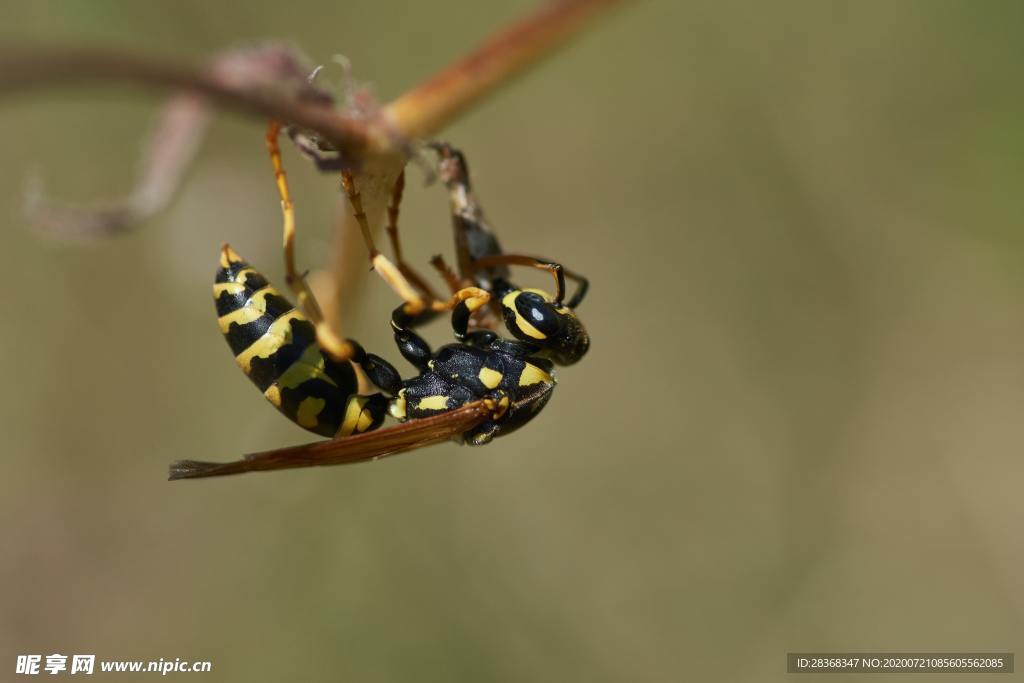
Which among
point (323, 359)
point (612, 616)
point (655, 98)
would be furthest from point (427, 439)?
point (655, 98)

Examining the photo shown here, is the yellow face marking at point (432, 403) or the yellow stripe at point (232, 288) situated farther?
the yellow face marking at point (432, 403)

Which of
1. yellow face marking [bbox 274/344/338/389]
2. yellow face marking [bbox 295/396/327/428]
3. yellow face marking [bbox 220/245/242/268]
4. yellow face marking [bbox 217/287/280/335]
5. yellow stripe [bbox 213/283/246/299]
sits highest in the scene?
yellow face marking [bbox 220/245/242/268]

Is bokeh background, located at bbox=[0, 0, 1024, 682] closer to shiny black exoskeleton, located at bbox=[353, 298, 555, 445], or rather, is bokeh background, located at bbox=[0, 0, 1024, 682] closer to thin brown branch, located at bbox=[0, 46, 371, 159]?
shiny black exoskeleton, located at bbox=[353, 298, 555, 445]

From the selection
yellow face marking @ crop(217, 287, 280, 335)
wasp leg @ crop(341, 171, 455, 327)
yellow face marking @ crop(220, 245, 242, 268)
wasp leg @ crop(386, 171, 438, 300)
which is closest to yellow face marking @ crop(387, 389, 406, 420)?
wasp leg @ crop(341, 171, 455, 327)

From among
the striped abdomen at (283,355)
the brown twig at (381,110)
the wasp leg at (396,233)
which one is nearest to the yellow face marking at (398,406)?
the striped abdomen at (283,355)

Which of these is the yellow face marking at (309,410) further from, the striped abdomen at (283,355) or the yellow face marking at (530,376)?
the yellow face marking at (530,376)

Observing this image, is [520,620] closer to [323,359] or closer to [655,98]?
[323,359]

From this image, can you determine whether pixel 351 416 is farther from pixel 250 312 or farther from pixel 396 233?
pixel 396 233
